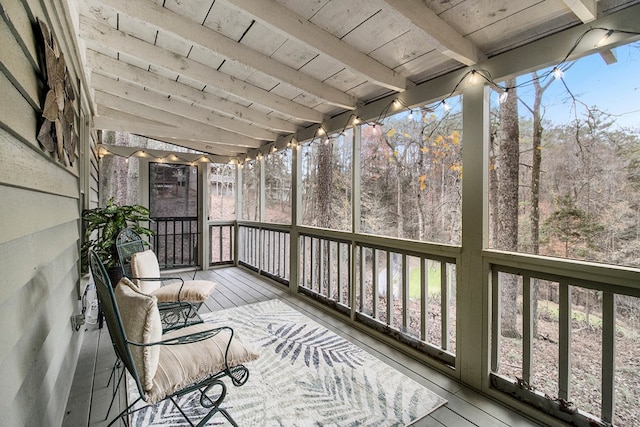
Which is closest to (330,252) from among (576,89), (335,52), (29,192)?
(335,52)

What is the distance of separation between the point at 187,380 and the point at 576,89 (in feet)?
8.82

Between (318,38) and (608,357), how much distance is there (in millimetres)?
2546

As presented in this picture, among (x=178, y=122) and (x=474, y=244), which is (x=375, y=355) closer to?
(x=474, y=244)

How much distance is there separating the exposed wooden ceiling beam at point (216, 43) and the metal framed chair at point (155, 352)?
1515mm

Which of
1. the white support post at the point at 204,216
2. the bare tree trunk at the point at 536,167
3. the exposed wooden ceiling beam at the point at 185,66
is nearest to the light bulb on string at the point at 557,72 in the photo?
the bare tree trunk at the point at 536,167

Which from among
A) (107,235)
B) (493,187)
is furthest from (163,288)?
(493,187)

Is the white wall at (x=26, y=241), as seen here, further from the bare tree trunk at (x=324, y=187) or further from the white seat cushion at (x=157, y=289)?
the bare tree trunk at (x=324, y=187)

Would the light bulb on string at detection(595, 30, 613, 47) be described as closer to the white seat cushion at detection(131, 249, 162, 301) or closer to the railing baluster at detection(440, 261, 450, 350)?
the railing baluster at detection(440, 261, 450, 350)

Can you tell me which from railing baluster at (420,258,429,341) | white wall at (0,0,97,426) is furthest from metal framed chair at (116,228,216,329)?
railing baluster at (420,258,429,341)

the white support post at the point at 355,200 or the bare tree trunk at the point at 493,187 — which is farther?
the white support post at the point at 355,200

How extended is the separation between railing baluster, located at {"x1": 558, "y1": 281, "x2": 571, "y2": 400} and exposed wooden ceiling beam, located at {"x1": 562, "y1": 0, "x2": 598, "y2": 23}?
144 centimetres

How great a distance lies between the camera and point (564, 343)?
180 cm

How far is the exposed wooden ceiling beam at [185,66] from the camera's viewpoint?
2252 millimetres

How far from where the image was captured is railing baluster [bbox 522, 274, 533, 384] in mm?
1954
